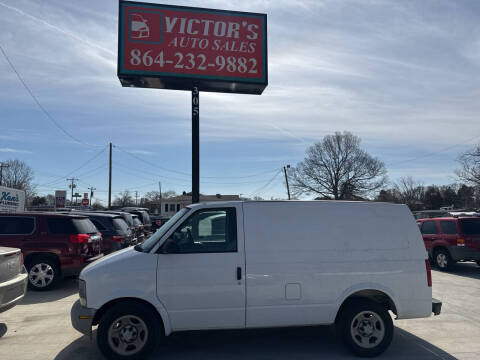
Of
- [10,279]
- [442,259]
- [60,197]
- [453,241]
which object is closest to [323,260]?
[10,279]

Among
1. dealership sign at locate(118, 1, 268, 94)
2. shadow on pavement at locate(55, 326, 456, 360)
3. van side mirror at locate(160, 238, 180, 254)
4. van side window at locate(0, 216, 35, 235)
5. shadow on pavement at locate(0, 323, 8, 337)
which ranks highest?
dealership sign at locate(118, 1, 268, 94)

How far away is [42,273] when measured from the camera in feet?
27.4

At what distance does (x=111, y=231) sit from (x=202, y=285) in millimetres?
7287

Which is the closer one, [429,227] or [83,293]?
[83,293]

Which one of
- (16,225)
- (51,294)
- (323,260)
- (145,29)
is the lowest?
(51,294)

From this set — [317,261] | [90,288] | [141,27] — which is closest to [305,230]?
[317,261]

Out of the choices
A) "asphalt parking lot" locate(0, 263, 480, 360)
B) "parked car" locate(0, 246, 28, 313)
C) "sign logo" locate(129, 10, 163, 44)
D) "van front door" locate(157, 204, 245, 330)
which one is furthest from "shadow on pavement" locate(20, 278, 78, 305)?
"sign logo" locate(129, 10, 163, 44)

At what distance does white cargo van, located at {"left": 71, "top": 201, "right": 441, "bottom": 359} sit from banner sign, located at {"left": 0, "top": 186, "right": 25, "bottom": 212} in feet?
52.5

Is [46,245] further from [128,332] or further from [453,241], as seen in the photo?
[453,241]

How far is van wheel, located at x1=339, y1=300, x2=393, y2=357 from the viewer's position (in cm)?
464

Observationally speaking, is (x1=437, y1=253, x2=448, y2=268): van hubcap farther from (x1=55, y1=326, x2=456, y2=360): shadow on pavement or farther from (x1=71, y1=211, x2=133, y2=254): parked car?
(x1=71, y1=211, x2=133, y2=254): parked car

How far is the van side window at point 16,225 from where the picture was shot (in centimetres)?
848

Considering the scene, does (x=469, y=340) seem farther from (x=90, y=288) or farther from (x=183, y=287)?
(x=90, y=288)

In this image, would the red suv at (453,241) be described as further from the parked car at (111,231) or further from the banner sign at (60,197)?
the banner sign at (60,197)
